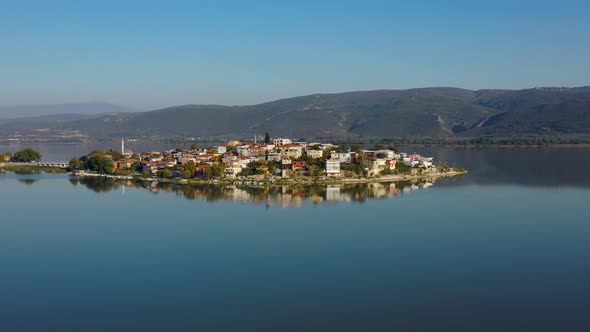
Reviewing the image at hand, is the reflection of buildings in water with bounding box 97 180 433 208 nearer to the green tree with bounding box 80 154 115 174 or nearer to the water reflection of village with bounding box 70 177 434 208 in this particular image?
the water reflection of village with bounding box 70 177 434 208

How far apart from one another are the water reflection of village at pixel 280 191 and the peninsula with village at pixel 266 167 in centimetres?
56

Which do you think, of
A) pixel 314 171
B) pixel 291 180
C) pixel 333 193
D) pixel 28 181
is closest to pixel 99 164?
pixel 28 181

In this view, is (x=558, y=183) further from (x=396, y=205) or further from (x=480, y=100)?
(x=480, y=100)

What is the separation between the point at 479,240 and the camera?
21.9 feet

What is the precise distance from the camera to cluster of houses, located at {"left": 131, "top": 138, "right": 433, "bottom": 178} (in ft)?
40.4

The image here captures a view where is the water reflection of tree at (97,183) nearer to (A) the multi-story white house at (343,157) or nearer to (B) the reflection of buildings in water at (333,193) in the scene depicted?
(B) the reflection of buildings in water at (333,193)

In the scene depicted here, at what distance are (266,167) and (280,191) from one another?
209 centimetres

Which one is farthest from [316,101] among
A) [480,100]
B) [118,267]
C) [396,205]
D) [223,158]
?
[118,267]

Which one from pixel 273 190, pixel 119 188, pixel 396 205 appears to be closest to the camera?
pixel 396 205

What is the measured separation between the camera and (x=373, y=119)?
4169cm

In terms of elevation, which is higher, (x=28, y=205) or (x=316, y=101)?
(x=316, y=101)

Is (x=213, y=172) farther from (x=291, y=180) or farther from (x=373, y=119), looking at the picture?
(x=373, y=119)

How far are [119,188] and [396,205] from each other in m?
5.17

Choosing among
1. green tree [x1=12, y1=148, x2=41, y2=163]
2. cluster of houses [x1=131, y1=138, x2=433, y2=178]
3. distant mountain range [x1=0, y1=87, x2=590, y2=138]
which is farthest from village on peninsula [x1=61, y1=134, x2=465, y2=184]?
distant mountain range [x1=0, y1=87, x2=590, y2=138]
